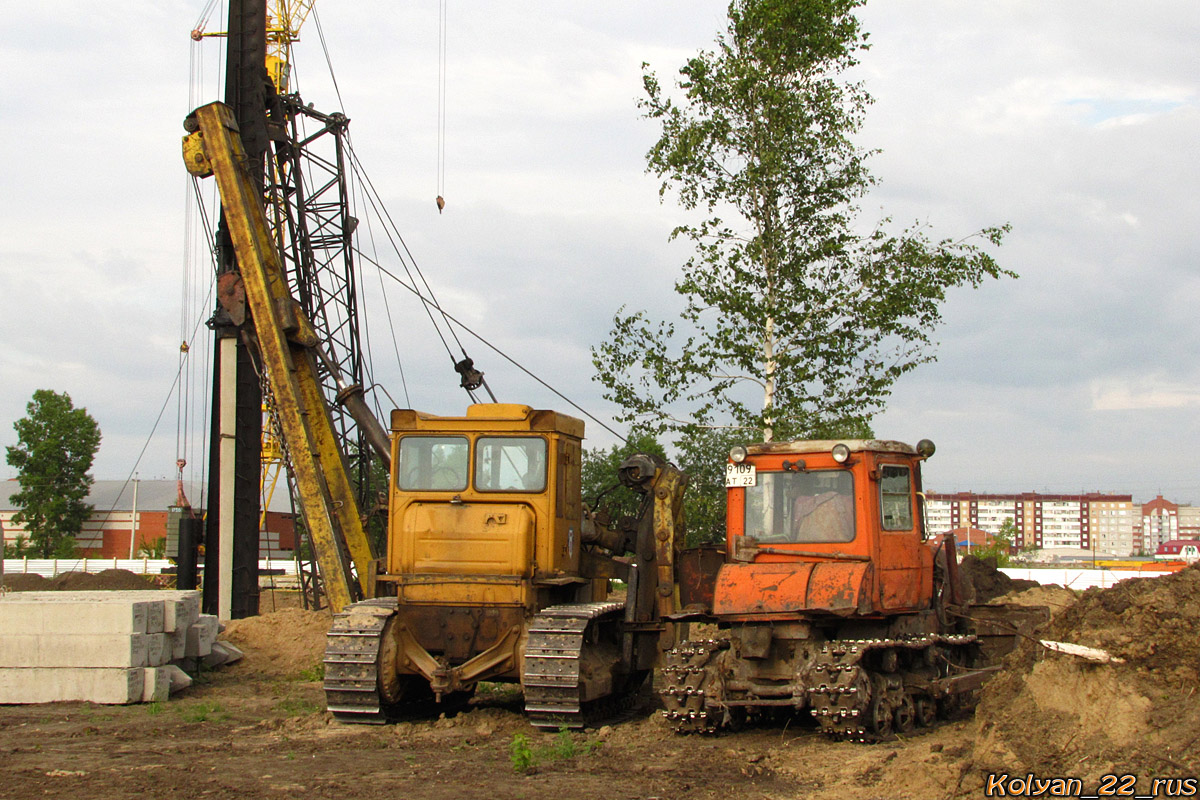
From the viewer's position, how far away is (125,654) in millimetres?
14500

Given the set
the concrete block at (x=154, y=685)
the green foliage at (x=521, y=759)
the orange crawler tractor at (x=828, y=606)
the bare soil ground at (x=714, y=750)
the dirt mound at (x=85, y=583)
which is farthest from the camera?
the dirt mound at (x=85, y=583)

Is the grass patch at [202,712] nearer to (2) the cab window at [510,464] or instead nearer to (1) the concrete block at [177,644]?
(1) the concrete block at [177,644]

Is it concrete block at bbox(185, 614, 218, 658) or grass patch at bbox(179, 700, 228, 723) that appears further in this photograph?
concrete block at bbox(185, 614, 218, 658)

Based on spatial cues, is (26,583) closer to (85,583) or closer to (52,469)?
(85,583)

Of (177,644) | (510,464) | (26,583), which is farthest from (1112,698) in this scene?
(26,583)

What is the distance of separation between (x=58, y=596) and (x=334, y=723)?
602cm

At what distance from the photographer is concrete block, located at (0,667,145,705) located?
1445 cm

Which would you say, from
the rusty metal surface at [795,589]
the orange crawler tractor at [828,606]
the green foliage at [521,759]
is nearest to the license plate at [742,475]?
the orange crawler tractor at [828,606]

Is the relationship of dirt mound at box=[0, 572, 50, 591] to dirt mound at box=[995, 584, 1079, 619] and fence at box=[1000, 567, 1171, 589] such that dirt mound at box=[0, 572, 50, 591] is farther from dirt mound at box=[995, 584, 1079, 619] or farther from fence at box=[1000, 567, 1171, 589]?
dirt mound at box=[995, 584, 1079, 619]

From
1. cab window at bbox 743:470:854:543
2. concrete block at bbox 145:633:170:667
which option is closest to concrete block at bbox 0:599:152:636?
concrete block at bbox 145:633:170:667

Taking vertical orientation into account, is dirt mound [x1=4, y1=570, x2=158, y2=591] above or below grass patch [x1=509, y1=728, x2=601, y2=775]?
below

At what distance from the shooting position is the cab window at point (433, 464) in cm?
1306

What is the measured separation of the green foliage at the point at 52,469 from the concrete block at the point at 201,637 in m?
56.7

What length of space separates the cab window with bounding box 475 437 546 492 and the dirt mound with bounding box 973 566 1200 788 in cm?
517
